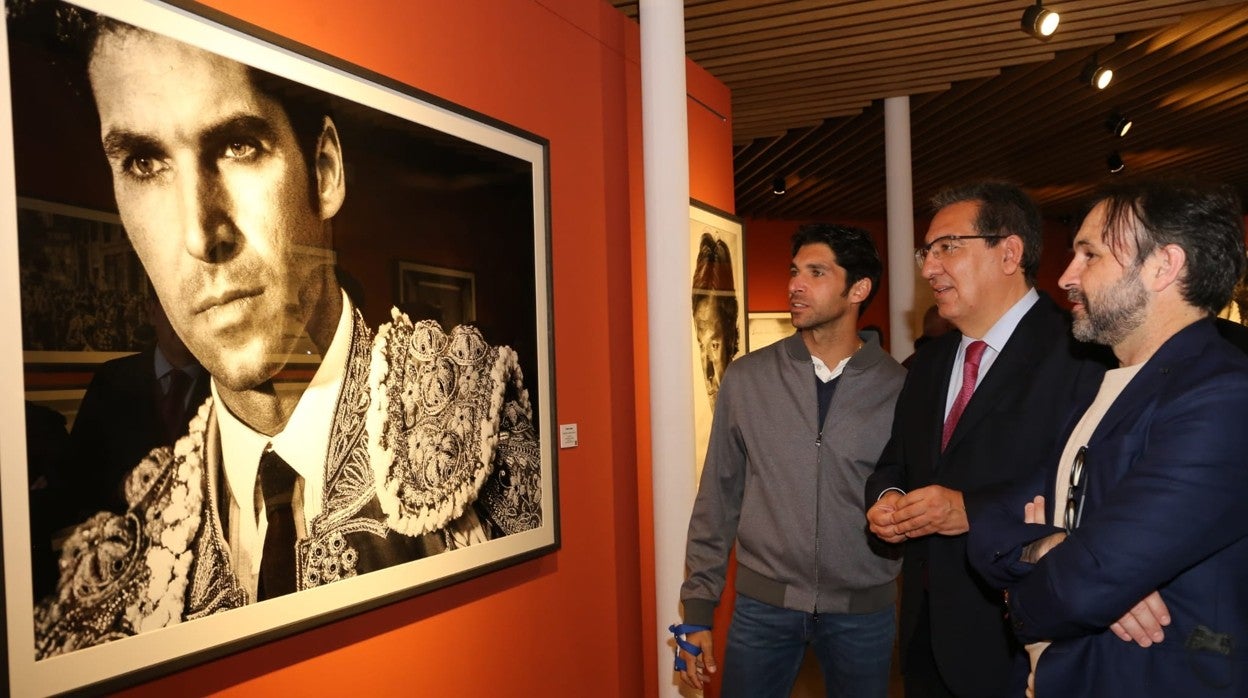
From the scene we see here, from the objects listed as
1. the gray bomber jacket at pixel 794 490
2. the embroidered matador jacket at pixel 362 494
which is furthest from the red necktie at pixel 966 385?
the embroidered matador jacket at pixel 362 494

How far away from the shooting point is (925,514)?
215 centimetres

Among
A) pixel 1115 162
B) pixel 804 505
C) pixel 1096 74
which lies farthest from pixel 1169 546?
pixel 1115 162

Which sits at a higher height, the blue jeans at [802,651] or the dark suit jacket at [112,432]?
the dark suit jacket at [112,432]

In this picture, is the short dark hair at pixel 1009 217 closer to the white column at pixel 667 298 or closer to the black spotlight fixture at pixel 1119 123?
the white column at pixel 667 298

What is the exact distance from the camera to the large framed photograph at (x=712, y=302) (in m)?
4.85

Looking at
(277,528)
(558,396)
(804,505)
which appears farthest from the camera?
(558,396)

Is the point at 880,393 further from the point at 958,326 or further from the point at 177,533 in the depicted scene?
the point at 177,533

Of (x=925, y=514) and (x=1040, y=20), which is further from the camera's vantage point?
(x=1040, y=20)

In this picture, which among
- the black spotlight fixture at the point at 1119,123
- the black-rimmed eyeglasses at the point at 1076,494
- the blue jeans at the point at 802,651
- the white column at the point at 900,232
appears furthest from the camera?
the black spotlight fixture at the point at 1119,123

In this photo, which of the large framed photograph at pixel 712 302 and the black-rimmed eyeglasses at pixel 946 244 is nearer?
the black-rimmed eyeglasses at pixel 946 244

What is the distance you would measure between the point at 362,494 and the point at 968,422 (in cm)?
161

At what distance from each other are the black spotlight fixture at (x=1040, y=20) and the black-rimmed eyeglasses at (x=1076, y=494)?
3951mm

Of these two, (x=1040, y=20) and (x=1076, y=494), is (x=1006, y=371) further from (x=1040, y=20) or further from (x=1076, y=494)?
(x=1040, y=20)

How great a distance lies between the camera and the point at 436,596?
9.49ft
